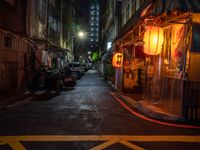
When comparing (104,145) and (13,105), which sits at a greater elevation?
(104,145)

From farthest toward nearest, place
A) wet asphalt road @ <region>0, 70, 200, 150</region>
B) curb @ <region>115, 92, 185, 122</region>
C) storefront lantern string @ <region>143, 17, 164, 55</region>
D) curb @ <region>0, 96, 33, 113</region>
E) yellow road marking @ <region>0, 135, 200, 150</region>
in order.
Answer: curb @ <region>0, 96, 33, 113</region>, storefront lantern string @ <region>143, 17, 164, 55</region>, curb @ <region>115, 92, 185, 122</region>, yellow road marking @ <region>0, 135, 200, 150</region>, wet asphalt road @ <region>0, 70, 200, 150</region>

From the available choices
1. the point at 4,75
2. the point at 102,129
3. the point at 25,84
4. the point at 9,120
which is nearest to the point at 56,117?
the point at 9,120

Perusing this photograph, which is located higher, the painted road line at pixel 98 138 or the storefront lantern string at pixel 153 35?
the storefront lantern string at pixel 153 35

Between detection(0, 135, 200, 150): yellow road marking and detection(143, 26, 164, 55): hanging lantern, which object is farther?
detection(143, 26, 164, 55): hanging lantern

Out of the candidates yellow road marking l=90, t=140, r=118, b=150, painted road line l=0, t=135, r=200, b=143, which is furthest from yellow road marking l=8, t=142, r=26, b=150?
yellow road marking l=90, t=140, r=118, b=150

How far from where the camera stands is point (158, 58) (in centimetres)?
1456

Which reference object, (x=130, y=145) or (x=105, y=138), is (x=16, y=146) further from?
(x=130, y=145)

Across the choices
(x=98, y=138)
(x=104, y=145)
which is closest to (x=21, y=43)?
(x=98, y=138)

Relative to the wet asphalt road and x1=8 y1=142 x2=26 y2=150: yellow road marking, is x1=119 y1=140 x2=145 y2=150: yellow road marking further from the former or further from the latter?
x1=8 y1=142 x2=26 y2=150: yellow road marking

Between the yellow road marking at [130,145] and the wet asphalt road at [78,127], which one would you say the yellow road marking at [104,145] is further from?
the yellow road marking at [130,145]

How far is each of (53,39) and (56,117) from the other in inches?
1191

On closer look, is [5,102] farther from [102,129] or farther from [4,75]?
[102,129]

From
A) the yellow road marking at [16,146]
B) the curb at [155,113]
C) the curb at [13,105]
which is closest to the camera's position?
the yellow road marking at [16,146]

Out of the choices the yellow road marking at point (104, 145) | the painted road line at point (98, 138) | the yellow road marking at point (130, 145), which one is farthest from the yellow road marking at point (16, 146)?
the yellow road marking at point (130, 145)
